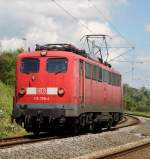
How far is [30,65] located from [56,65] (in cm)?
106

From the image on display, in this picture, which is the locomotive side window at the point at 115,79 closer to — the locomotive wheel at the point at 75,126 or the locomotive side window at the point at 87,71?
the locomotive side window at the point at 87,71

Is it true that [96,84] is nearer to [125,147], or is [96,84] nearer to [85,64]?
[85,64]

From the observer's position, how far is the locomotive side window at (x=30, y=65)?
845 inches

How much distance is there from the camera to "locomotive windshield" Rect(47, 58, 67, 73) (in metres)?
21.1

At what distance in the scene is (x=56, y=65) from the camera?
69.8 feet

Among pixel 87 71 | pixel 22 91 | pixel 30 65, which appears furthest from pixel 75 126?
pixel 30 65

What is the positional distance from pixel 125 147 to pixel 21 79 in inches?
219

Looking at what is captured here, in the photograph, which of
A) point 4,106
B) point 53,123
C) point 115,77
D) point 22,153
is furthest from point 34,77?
point 4,106

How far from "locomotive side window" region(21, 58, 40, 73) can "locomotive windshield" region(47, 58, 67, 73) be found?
0.50m

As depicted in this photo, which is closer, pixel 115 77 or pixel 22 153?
pixel 22 153

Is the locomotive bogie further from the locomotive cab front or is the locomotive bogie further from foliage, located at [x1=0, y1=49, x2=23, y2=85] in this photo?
foliage, located at [x1=0, y1=49, x2=23, y2=85]

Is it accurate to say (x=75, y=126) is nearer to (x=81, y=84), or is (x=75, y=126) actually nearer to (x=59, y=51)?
(x=81, y=84)

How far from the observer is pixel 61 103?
2072 cm

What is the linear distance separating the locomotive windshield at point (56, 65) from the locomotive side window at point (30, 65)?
499 mm
